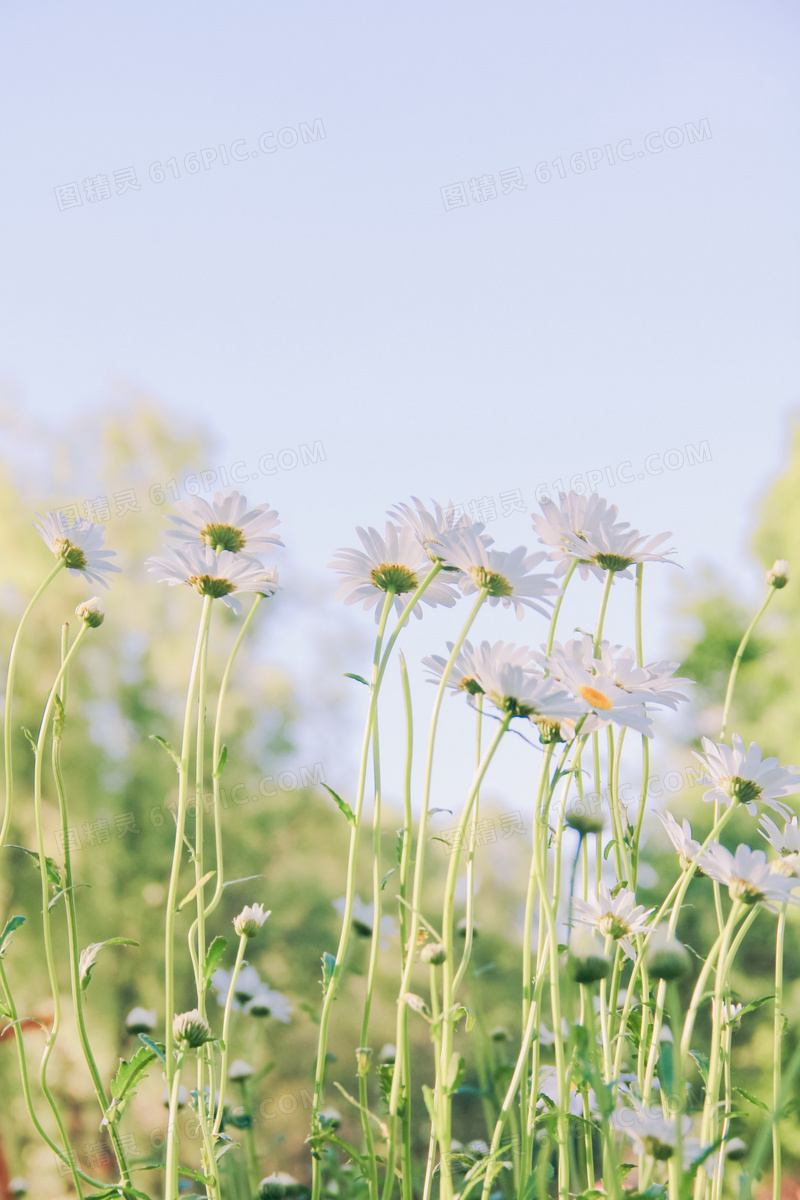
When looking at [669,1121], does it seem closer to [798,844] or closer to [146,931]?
[798,844]

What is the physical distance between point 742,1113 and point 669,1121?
5cm

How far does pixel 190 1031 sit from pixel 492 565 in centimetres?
38

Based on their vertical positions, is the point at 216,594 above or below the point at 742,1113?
above

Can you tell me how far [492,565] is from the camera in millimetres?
643

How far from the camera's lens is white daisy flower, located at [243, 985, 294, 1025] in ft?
3.96

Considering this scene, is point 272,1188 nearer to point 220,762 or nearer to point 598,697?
point 220,762

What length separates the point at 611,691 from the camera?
62cm

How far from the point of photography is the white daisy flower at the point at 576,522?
0.76 metres

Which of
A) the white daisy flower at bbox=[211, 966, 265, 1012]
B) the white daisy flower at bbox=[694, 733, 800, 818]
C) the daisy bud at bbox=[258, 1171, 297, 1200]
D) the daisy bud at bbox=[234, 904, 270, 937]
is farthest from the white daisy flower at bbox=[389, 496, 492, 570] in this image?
the white daisy flower at bbox=[211, 966, 265, 1012]

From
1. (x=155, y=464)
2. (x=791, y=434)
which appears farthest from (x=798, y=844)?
(x=791, y=434)

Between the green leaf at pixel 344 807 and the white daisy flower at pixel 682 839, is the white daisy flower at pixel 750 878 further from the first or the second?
the green leaf at pixel 344 807

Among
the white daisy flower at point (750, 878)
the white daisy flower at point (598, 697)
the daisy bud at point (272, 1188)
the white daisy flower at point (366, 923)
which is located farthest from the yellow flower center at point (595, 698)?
the white daisy flower at point (366, 923)

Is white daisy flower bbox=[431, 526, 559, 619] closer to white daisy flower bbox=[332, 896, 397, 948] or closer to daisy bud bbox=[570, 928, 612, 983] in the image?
daisy bud bbox=[570, 928, 612, 983]

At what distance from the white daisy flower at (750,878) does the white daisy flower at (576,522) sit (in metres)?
0.27
